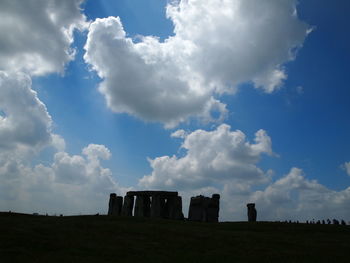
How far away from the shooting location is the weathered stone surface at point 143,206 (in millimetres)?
35906

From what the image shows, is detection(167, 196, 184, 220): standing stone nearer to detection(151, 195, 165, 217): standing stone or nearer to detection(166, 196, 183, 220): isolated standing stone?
detection(166, 196, 183, 220): isolated standing stone

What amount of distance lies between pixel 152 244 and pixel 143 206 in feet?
68.9

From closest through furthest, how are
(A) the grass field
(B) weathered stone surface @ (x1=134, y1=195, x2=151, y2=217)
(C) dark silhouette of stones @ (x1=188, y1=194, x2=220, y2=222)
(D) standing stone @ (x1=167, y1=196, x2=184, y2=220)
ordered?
(A) the grass field → (C) dark silhouette of stones @ (x1=188, y1=194, x2=220, y2=222) → (D) standing stone @ (x1=167, y1=196, x2=184, y2=220) → (B) weathered stone surface @ (x1=134, y1=195, x2=151, y2=217)

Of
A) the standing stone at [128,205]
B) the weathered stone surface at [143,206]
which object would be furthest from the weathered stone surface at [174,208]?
the standing stone at [128,205]

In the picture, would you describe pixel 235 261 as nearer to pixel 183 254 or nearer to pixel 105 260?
pixel 183 254

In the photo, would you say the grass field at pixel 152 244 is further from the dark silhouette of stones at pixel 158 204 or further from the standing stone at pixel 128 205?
the standing stone at pixel 128 205

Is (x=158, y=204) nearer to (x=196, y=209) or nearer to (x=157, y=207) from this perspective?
(x=157, y=207)

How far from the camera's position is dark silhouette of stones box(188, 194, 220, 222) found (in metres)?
34.3

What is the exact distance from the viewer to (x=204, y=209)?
34.4 m

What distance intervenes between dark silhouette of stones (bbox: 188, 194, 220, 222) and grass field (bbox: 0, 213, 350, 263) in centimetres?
1355

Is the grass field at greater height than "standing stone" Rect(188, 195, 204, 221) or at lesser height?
lesser

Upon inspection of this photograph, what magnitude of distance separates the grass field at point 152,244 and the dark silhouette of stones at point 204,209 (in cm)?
1355

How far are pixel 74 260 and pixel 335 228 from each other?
61.2ft

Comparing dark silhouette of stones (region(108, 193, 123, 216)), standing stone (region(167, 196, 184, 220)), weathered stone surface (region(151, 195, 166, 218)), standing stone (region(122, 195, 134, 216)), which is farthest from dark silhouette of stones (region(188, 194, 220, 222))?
dark silhouette of stones (region(108, 193, 123, 216))
